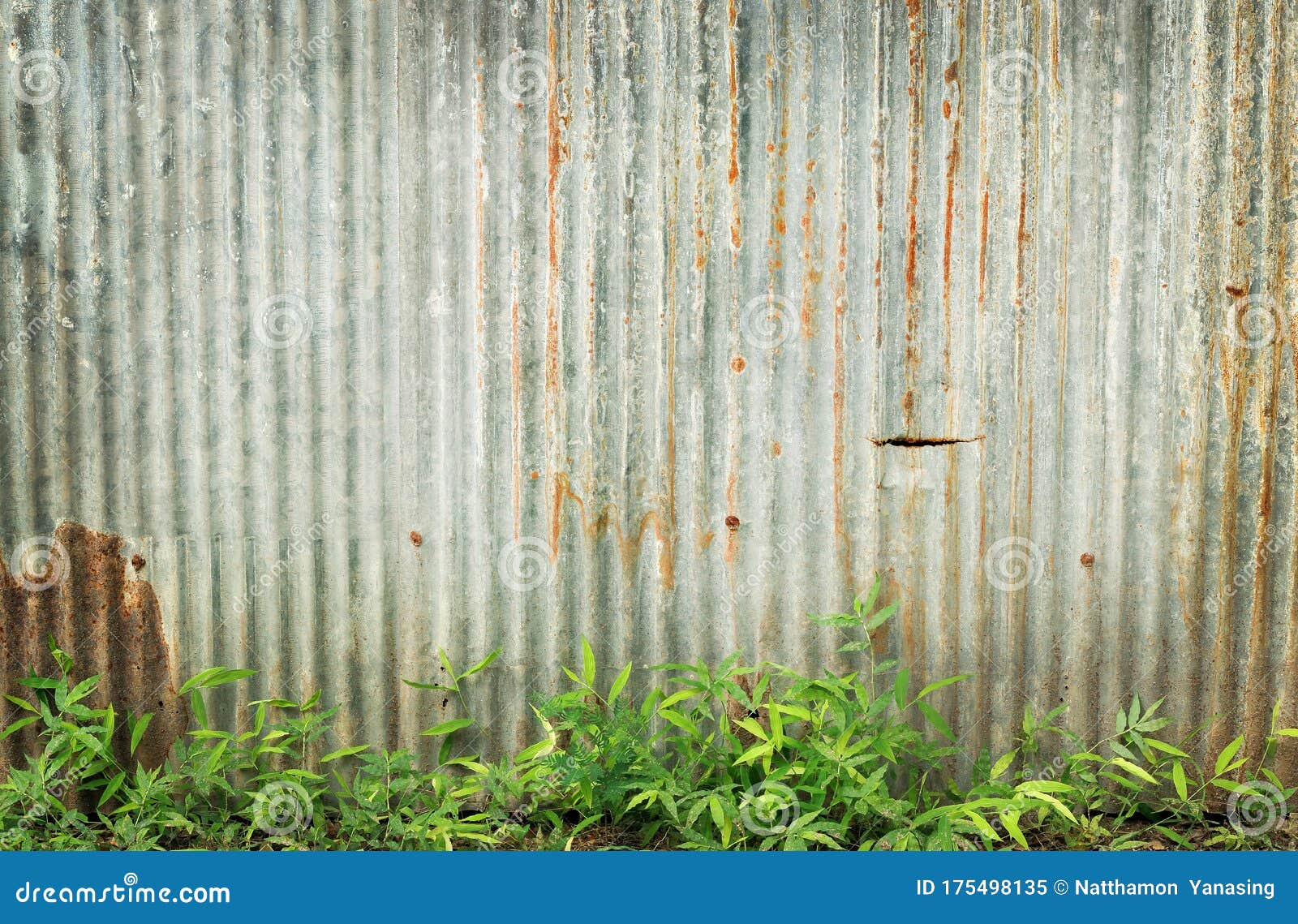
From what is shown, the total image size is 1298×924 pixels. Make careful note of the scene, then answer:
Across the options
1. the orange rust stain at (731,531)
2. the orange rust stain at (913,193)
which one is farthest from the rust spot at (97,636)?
the orange rust stain at (913,193)

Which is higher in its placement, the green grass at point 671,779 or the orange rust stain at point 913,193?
the orange rust stain at point 913,193

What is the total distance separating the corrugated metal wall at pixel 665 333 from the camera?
280cm

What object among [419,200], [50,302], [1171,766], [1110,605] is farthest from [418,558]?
[1171,766]

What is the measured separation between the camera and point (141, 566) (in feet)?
9.59

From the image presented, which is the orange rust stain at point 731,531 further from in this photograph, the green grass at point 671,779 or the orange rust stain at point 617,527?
the green grass at point 671,779

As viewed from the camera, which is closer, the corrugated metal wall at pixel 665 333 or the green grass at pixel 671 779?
the green grass at pixel 671 779

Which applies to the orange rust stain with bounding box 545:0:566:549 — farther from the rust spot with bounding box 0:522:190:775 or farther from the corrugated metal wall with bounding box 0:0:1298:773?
the rust spot with bounding box 0:522:190:775

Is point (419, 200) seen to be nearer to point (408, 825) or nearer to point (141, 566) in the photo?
point (141, 566)

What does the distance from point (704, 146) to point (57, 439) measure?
2.08 meters

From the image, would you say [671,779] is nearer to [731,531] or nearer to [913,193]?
[731,531]

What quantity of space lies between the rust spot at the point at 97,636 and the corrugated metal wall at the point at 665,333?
8cm

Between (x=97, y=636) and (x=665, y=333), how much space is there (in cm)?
193

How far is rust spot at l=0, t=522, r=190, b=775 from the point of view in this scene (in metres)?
2.90

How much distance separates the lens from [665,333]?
287 centimetres
